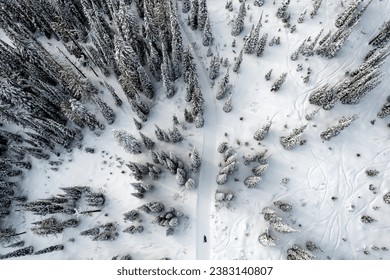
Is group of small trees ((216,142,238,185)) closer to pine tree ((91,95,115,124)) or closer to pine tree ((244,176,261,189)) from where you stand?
pine tree ((244,176,261,189))

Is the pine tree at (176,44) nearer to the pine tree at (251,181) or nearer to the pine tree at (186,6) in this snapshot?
the pine tree at (186,6)

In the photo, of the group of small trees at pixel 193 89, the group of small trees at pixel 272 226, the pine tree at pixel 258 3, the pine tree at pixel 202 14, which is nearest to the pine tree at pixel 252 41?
the pine tree at pixel 258 3

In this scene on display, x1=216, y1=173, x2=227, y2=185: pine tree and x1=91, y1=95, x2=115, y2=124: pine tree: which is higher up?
x1=91, y1=95, x2=115, y2=124: pine tree

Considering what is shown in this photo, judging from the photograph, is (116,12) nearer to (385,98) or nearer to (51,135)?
(51,135)

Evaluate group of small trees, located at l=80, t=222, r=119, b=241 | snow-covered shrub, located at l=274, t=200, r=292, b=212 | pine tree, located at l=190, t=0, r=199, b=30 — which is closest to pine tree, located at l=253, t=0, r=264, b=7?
pine tree, located at l=190, t=0, r=199, b=30

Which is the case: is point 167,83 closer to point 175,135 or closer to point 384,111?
point 175,135

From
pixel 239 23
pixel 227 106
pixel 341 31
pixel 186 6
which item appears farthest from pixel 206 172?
pixel 186 6

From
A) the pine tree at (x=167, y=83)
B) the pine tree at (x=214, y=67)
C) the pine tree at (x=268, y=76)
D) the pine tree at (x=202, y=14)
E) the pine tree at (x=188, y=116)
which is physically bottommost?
the pine tree at (x=188, y=116)
